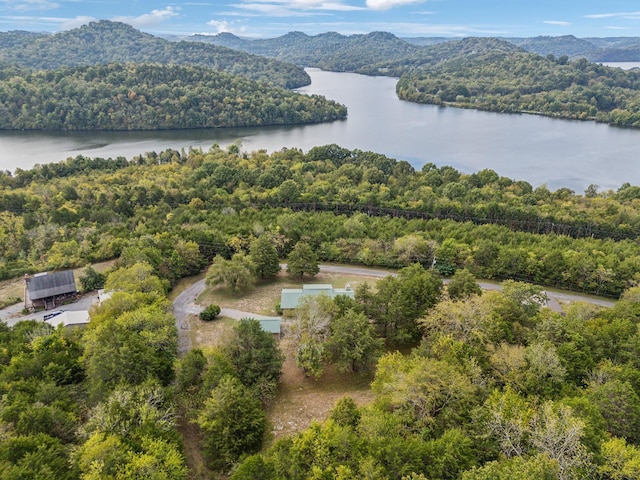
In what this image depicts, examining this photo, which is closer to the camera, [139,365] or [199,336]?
[139,365]

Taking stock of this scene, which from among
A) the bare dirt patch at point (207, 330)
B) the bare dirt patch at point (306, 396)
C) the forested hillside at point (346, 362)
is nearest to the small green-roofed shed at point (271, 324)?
the forested hillside at point (346, 362)

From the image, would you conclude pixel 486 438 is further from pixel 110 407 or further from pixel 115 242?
pixel 115 242

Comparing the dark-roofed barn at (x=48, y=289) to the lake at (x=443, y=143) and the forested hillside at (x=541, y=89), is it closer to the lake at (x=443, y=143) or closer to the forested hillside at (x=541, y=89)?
the lake at (x=443, y=143)

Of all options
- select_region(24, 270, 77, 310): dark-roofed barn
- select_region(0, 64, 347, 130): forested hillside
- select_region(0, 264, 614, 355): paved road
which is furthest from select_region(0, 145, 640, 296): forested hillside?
select_region(0, 64, 347, 130): forested hillside

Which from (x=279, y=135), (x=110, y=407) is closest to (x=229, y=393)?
(x=110, y=407)

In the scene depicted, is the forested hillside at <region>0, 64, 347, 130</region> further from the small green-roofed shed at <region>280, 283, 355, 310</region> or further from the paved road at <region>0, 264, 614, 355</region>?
the small green-roofed shed at <region>280, 283, 355, 310</region>

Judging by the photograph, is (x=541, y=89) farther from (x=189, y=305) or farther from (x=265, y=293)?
(x=189, y=305)
